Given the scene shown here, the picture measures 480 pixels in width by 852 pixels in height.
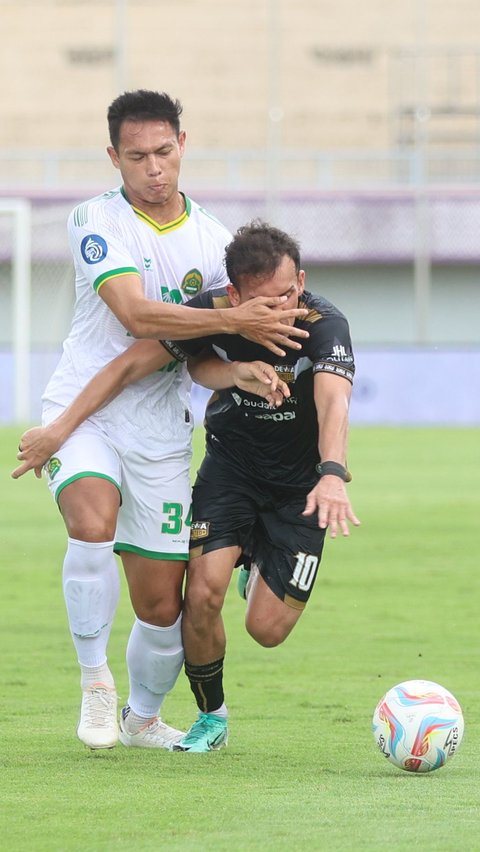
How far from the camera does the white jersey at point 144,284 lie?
618 cm

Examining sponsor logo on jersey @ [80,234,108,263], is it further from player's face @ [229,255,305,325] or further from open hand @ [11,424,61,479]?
open hand @ [11,424,61,479]

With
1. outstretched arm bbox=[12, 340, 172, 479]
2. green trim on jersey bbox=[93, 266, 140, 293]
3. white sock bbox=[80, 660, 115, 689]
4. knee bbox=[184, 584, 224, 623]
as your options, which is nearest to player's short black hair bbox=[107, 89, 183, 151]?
green trim on jersey bbox=[93, 266, 140, 293]

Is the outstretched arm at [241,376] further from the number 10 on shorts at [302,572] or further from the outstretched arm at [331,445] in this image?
the number 10 on shorts at [302,572]

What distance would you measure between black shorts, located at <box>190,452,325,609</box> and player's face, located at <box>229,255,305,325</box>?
0.86 m

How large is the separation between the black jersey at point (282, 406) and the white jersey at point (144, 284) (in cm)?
19

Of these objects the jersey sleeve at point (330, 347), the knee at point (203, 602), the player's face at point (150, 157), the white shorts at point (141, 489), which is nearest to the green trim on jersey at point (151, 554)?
the white shorts at point (141, 489)

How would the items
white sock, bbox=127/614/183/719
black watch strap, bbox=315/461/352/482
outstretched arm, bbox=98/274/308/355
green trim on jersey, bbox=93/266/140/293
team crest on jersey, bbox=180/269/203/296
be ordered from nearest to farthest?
black watch strap, bbox=315/461/352/482, outstretched arm, bbox=98/274/308/355, green trim on jersey, bbox=93/266/140/293, white sock, bbox=127/614/183/719, team crest on jersey, bbox=180/269/203/296

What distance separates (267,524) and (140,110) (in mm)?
1754

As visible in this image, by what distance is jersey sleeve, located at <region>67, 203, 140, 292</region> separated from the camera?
235 inches

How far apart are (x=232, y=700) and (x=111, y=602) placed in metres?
1.48

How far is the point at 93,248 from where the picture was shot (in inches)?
237

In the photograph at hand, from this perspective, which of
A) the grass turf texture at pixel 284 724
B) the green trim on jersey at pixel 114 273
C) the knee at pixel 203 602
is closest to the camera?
the grass turf texture at pixel 284 724

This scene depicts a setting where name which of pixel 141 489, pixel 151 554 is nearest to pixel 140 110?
pixel 141 489

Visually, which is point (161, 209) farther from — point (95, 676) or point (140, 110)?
point (95, 676)
